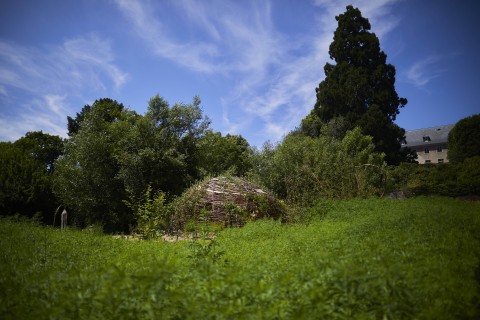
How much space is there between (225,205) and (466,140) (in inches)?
1270

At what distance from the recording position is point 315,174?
1360cm

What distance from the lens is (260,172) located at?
695 inches

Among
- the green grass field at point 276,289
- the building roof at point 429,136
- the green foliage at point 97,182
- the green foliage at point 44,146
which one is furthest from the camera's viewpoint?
the building roof at point 429,136

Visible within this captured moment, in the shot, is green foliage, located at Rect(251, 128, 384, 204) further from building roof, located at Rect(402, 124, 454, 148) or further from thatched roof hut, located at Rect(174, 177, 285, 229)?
building roof, located at Rect(402, 124, 454, 148)

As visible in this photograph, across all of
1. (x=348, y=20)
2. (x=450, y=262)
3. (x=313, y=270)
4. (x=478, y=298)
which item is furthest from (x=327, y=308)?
(x=348, y=20)

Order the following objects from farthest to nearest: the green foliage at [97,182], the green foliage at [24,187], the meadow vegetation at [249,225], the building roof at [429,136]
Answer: the building roof at [429,136]
the green foliage at [24,187]
the green foliage at [97,182]
the meadow vegetation at [249,225]

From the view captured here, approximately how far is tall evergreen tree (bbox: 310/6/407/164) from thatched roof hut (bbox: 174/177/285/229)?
57.8 feet

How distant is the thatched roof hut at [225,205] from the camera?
11.1 metres

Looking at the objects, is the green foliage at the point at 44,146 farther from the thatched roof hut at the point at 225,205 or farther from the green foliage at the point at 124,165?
the thatched roof hut at the point at 225,205

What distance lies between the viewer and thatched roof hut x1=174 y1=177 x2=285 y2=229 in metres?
11.1

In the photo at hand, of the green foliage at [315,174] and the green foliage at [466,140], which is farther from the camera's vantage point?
the green foliage at [466,140]

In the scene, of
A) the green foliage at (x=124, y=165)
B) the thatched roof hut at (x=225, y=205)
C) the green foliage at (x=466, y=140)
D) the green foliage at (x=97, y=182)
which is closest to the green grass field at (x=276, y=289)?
the thatched roof hut at (x=225, y=205)

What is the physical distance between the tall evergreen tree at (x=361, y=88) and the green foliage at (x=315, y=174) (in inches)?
330

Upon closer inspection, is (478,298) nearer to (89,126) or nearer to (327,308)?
(327,308)
